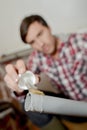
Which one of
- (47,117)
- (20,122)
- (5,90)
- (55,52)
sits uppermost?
(55,52)

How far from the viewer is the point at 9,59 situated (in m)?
2.08

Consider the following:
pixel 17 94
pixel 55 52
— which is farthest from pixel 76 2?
pixel 17 94

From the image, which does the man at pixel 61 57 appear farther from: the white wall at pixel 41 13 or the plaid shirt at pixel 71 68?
the white wall at pixel 41 13

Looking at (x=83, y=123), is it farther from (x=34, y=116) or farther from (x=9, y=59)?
(x=9, y=59)

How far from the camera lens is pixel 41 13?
2008 mm

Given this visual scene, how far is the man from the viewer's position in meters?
1.37

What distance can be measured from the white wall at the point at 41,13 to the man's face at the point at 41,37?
1.99 ft

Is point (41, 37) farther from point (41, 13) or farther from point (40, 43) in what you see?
point (41, 13)

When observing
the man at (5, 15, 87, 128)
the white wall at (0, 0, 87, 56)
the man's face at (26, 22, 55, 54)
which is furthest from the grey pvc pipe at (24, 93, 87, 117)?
the white wall at (0, 0, 87, 56)

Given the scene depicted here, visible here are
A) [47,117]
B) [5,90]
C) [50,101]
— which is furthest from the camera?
[5,90]

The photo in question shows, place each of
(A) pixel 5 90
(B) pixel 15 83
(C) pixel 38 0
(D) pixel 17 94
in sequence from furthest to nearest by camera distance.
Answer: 1. (A) pixel 5 90
2. (C) pixel 38 0
3. (D) pixel 17 94
4. (B) pixel 15 83

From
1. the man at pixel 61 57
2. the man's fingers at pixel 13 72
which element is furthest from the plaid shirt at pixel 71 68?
the man's fingers at pixel 13 72

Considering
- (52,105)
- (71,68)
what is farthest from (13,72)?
(71,68)

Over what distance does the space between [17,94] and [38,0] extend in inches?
47.2
